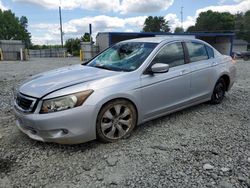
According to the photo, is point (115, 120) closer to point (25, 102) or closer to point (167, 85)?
point (167, 85)

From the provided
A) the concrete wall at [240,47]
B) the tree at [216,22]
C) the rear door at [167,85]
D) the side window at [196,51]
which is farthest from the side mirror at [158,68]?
the tree at [216,22]

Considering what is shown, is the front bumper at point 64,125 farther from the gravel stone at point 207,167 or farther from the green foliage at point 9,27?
the green foliage at point 9,27

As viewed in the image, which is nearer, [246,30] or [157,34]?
[157,34]

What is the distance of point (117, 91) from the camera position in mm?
3578

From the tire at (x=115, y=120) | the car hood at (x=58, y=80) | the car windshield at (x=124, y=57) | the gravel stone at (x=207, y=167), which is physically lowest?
the gravel stone at (x=207, y=167)

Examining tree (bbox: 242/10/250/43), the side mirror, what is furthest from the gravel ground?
tree (bbox: 242/10/250/43)

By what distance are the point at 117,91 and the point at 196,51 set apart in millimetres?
2295

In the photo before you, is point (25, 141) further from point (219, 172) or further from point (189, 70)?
point (189, 70)

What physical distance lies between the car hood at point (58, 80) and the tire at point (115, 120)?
18.7 inches

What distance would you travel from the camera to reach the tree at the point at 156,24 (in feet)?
285

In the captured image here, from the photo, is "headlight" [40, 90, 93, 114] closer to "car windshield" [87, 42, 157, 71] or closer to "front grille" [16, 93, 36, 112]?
"front grille" [16, 93, 36, 112]

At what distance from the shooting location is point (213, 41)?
36594mm

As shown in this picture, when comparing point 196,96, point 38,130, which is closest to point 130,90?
point 38,130

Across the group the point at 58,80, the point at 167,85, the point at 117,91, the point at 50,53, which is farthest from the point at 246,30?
the point at 58,80
